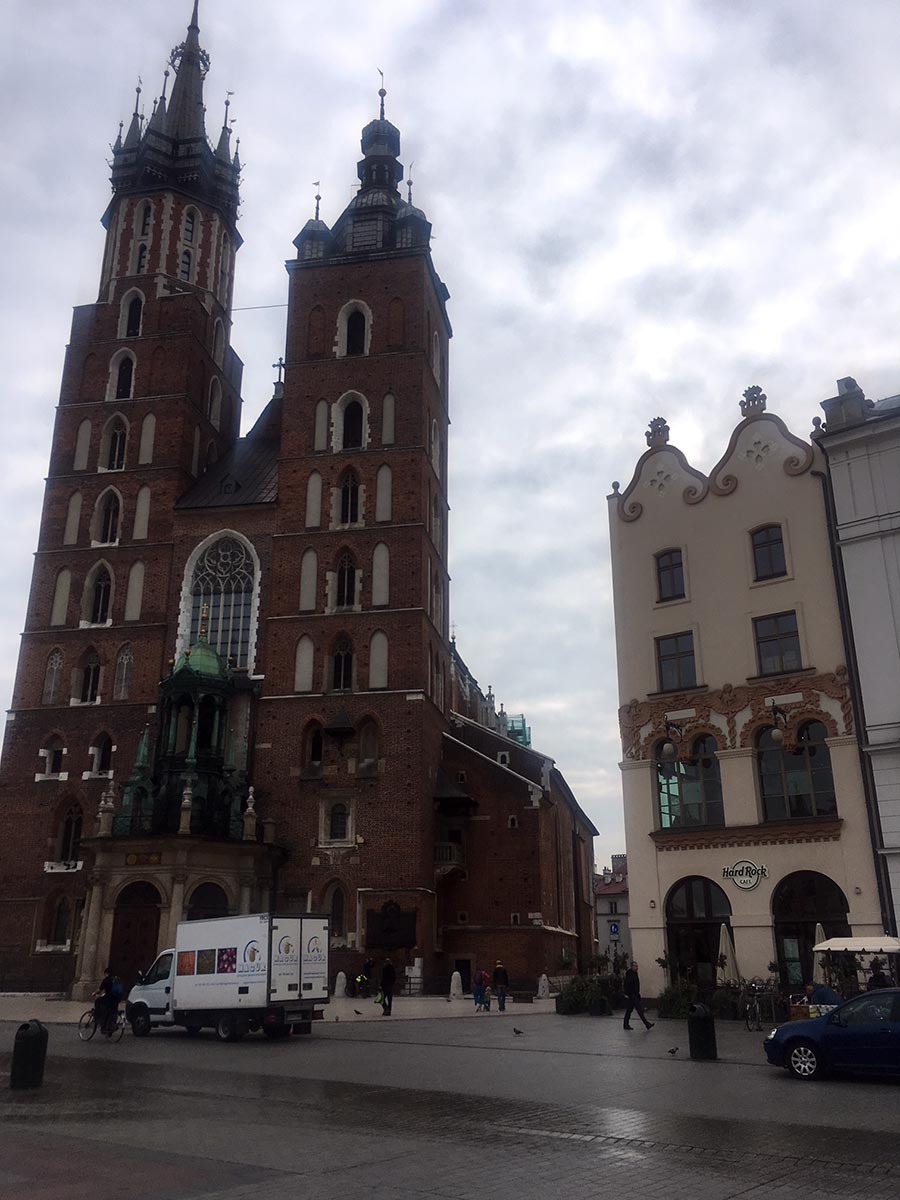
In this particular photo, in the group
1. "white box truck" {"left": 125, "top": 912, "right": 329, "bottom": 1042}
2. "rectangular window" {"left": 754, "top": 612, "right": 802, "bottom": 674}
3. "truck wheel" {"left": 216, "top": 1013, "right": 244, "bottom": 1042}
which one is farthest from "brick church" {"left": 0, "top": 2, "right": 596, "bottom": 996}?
"rectangular window" {"left": 754, "top": 612, "right": 802, "bottom": 674}

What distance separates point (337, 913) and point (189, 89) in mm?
47513

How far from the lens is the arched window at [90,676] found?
4353cm

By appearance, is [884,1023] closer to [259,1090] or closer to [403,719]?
[259,1090]

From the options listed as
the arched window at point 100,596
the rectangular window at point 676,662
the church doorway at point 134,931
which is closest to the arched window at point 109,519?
the arched window at point 100,596

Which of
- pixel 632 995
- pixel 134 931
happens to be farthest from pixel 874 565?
pixel 134 931

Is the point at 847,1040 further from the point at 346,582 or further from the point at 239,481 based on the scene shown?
the point at 239,481

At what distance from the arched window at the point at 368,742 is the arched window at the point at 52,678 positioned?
43.1ft

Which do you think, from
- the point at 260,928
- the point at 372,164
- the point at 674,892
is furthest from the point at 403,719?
the point at 372,164

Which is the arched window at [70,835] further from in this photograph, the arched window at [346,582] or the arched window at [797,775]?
the arched window at [797,775]

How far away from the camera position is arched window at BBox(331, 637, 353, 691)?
42.2 m

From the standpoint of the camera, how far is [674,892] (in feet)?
91.6

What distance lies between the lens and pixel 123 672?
4353 centimetres

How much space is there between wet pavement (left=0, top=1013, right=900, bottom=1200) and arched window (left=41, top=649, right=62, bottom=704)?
87.1ft

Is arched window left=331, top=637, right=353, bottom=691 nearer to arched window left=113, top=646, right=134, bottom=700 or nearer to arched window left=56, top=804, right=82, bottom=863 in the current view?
arched window left=113, top=646, right=134, bottom=700
